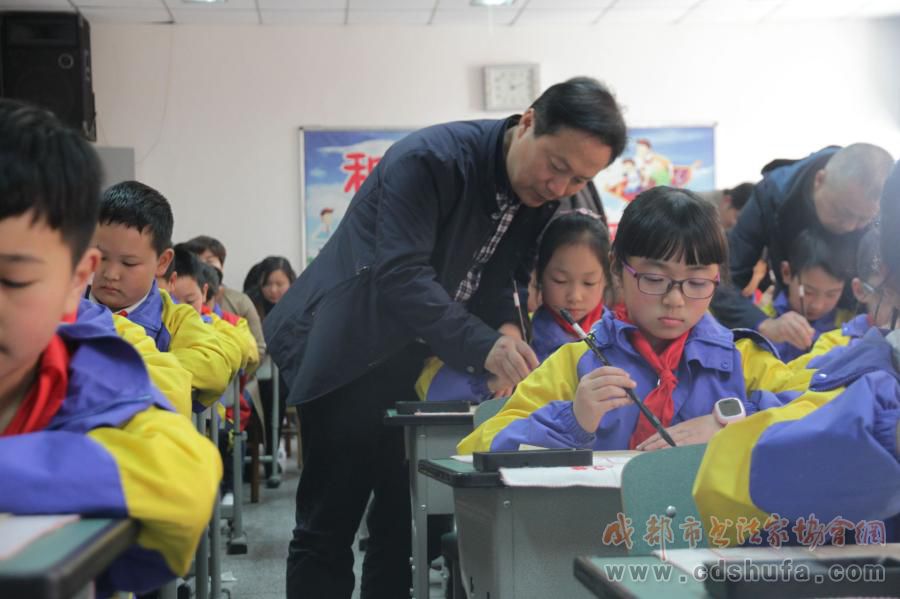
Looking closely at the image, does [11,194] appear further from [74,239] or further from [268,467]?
[268,467]

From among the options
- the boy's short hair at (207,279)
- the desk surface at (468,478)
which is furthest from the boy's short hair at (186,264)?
the desk surface at (468,478)

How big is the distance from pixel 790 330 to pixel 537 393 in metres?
1.08

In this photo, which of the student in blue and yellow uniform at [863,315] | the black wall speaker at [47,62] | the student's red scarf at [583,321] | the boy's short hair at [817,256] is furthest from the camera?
the black wall speaker at [47,62]

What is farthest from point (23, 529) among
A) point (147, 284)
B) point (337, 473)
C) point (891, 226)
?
point (147, 284)

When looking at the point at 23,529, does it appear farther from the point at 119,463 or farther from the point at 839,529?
the point at 839,529

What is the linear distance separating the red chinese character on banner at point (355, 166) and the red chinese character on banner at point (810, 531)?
589 centimetres

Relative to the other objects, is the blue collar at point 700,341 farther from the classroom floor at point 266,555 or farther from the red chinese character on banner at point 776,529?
the classroom floor at point 266,555

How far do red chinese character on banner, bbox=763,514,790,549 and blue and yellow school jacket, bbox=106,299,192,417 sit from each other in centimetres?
85

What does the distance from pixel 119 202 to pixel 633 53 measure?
5092 mm

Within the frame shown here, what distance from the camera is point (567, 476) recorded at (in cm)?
132

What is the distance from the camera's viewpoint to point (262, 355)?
17.1 feet

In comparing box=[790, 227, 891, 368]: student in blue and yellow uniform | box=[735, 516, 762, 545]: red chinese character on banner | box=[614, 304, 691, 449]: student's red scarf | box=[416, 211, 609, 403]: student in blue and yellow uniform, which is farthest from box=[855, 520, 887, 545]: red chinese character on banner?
box=[416, 211, 609, 403]: student in blue and yellow uniform

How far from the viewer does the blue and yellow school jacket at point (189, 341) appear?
96.7 inches

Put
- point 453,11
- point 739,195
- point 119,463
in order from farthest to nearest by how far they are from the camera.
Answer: point 453,11 < point 739,195 < point 119,463
